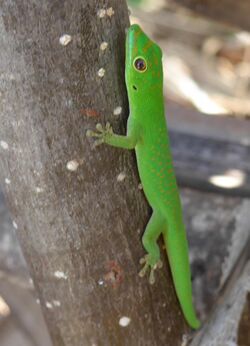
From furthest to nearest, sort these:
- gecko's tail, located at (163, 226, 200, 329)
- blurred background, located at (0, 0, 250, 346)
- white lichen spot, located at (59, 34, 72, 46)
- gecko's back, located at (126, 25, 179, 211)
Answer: blurred background, located at (0, 0, 250, 346) → gecko's tail, located at (163, 226, 200, 329) → gecko's back, located at (126, 25, 179, 211) → white lichen spot, located at (59, 34, 72, 46)

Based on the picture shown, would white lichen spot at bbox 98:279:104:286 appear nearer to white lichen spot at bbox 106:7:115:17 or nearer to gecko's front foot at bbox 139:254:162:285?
gecko's front foot at bbox 139:254:162:285

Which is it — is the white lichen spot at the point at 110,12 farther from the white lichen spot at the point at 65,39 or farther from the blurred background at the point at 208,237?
the blurred background at the point at 208,237

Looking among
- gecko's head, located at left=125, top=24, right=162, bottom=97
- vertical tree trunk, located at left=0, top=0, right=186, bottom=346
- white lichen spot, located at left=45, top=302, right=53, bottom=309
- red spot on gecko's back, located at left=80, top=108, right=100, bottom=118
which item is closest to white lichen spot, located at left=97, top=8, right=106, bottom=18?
vertical tree trunk, located at left=0, top=0, right=186, bottom=346

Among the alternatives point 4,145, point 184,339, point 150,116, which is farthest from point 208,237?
point 4,145

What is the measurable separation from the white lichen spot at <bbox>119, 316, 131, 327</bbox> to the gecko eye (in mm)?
685

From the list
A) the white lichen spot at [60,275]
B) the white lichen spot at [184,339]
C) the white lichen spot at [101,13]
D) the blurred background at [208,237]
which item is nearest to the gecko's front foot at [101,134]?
the white lichen spot at [101,13]

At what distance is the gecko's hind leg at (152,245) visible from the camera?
77.4 inches

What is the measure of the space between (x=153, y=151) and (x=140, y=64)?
0.26 meters

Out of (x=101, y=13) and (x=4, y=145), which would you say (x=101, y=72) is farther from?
(x=4, y=145)

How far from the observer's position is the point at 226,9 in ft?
12.4

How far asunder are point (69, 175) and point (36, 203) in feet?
0.40

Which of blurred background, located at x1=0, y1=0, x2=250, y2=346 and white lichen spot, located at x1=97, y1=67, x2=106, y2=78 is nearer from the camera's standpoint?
white lichen spot, located at x1=97, y1=67, x2=106, y2=78

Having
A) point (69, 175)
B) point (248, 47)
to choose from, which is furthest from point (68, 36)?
point (248, 47)

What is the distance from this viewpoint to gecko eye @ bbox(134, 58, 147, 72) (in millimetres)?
1864
